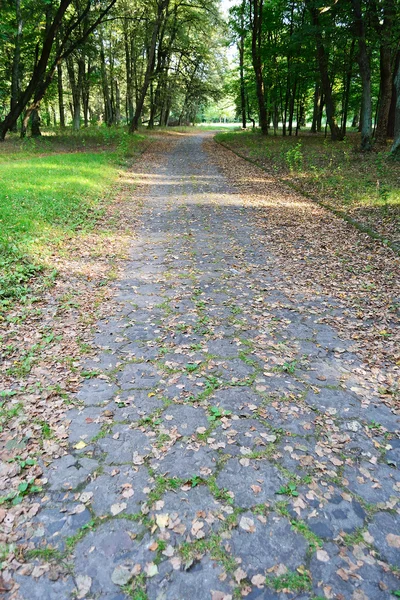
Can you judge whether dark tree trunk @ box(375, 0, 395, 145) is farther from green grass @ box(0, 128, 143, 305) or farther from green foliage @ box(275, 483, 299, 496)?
green foliage @ box(275, 483, 299, 496)

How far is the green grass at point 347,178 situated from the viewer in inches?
336

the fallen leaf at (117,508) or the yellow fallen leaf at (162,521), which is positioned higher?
the fallen leaf at (117,508)

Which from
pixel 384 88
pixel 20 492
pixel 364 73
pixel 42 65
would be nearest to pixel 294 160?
pixel 364 73

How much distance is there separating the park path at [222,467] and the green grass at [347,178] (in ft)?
13.3

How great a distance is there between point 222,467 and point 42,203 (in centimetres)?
Answer: 774

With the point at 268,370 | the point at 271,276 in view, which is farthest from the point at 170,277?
the point at 268,370

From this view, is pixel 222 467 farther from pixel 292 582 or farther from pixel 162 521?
pixel 292 582

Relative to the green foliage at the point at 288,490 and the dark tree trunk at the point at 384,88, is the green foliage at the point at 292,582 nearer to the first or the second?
the green foliage at the point at 288,490

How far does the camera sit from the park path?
227cm

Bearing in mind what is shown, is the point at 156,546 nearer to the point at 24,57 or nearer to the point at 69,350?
the point at 69,350

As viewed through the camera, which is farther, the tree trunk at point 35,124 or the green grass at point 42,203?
the tree trunk at point 35,124

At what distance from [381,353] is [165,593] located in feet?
10.3

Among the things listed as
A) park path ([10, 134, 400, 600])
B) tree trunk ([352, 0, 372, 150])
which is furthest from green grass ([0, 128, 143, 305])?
tree trunk ([352, 0, 372, 150])

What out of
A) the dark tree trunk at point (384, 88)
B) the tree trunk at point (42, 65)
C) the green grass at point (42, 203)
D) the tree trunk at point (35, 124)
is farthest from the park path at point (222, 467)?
the tree trunk at point (35, 124)
